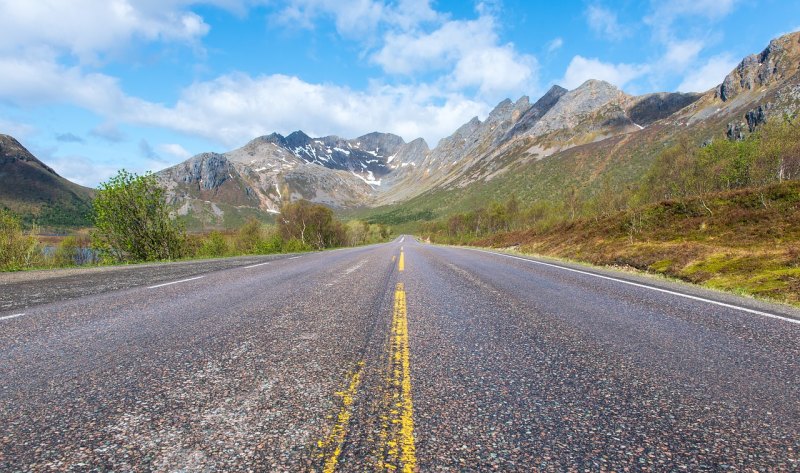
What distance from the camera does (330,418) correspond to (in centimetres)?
260

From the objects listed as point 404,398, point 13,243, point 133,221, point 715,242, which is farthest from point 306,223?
point 404,398

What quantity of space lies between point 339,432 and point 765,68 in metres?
233

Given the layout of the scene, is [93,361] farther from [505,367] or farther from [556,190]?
[556,190]

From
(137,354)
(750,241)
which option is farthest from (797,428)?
(750,241)

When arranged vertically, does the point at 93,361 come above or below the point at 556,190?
below

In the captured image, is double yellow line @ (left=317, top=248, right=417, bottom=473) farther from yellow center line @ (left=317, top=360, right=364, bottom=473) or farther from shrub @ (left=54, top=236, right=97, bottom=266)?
shrub @ (left=54, top=236, right=97, bottom=266)

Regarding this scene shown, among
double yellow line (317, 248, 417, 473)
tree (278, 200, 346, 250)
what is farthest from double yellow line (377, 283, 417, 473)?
tree (278, 200, 346, 250)

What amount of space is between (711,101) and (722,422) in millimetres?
230467

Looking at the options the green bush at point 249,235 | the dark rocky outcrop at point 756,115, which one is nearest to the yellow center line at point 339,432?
the green bush at point 249,235

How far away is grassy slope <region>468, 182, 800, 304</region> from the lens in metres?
10.7

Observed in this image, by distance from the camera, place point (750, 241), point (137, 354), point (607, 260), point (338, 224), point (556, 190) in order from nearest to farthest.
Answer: point (137, 354) → point (750, 241) → point (607, 260) → point (338, 224) → point (556, 190)

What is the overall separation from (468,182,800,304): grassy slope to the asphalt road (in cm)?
555

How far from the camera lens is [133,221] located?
23453mm

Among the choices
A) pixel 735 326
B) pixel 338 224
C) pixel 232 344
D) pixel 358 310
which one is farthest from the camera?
pixel 338 224
